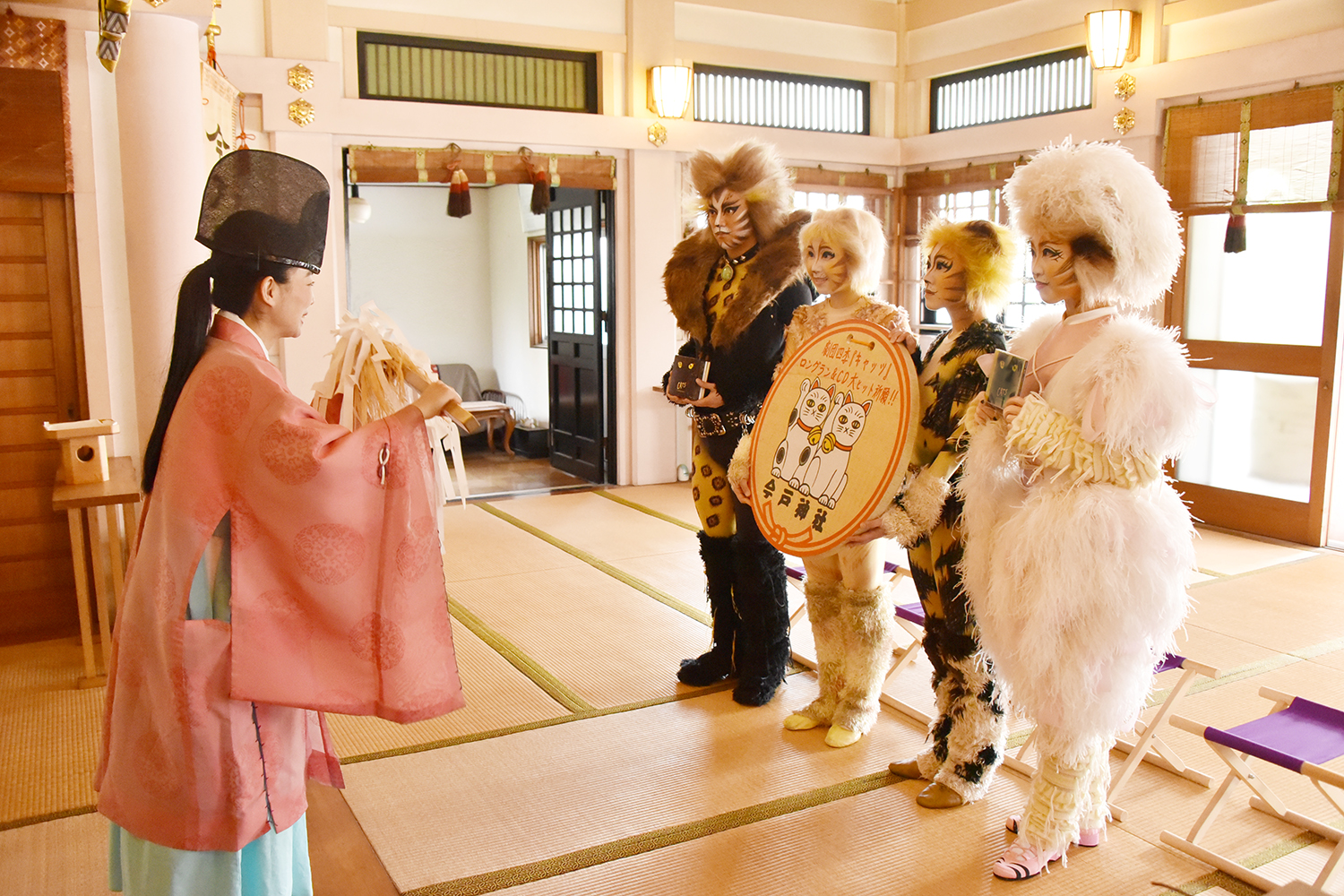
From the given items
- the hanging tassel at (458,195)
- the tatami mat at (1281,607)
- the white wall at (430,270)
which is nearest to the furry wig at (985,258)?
the tatami mat at (1281,607)

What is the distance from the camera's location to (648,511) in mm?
6133

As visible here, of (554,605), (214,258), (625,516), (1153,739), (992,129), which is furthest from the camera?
(992,129)

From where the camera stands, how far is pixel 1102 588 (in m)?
1.95

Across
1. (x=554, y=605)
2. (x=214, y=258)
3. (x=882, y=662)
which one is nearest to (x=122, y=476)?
(x=554, y=605)

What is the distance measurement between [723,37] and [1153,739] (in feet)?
18.3

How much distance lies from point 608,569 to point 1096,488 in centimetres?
310

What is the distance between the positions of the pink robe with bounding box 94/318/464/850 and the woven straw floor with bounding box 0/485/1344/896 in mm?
725

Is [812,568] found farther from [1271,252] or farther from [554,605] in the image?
[1271,252]

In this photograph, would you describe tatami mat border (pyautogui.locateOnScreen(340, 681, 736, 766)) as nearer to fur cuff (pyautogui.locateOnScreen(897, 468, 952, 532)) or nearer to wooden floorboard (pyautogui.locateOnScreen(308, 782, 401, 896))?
wooden floorboard (pyautogui.locateOnScreen(308, 782, 401, 896))

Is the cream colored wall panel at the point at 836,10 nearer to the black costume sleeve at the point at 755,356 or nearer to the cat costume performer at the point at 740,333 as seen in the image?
the cat costume performer at the point at 740,333

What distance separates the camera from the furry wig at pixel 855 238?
8.48ft

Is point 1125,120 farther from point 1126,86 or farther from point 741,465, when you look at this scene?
point 741,465

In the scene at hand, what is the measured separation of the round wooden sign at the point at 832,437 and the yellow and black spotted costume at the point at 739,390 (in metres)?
0.30

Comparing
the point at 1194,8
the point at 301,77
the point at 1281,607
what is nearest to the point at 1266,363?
the point at 1281,607
